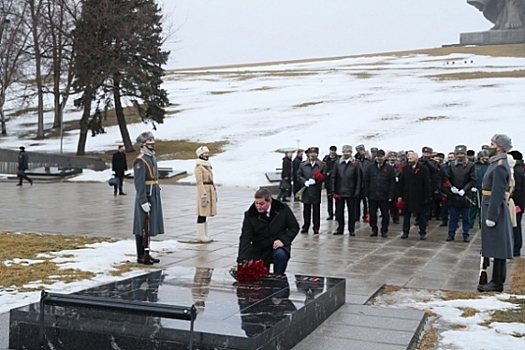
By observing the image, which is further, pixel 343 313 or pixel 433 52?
pixel 433 52

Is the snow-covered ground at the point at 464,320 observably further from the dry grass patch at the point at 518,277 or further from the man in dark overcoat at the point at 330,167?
the man in dark overcoat at the point at 330,167

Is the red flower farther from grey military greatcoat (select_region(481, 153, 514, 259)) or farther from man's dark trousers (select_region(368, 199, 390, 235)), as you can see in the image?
grey military greatcoat (select_region(481, 153, 514, 259))

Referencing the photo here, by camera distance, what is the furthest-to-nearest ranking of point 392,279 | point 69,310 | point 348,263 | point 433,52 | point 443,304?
point 433,52 → point 348,263 → point 392,279 → point 443,304 → point 69,310

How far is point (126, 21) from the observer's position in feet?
130

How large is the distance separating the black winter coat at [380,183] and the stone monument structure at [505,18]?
64090 mm

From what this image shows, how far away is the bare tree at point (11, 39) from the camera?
4684 cm

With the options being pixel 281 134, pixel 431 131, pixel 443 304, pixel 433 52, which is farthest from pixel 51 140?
pixel 433 52

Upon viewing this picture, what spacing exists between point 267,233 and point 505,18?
74595 mm

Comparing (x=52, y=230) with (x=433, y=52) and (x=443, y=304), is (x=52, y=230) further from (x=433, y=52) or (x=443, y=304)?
(x=433, y=52)

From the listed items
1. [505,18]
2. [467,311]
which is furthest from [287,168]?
[505,18]

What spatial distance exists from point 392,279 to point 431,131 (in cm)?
2844

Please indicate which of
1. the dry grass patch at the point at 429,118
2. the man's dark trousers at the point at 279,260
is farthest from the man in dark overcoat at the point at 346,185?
the dry grass patch at the point at 429,118

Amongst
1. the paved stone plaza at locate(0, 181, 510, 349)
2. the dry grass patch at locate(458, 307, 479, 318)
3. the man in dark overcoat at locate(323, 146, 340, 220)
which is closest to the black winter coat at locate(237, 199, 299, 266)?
the paved stone plaza at locate(0, 181, 510, 349)

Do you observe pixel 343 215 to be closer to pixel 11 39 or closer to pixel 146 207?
pixel 146 207
